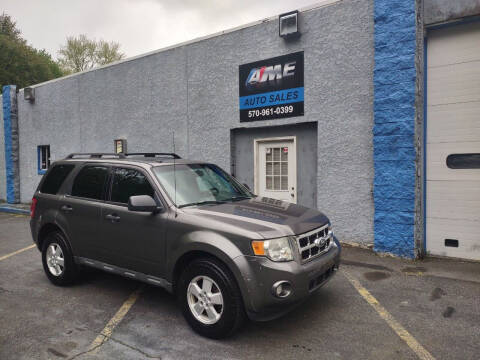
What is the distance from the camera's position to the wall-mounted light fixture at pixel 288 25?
24.6ft

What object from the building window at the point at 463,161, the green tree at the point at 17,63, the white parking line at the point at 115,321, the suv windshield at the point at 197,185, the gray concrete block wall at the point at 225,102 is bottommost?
the white parking line at the point at 115,321

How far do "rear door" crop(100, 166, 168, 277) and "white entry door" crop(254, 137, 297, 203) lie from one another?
4.30 m

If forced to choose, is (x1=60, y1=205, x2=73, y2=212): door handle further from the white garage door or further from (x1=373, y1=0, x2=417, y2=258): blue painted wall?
the white garage door

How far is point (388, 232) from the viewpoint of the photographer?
6.55 metres

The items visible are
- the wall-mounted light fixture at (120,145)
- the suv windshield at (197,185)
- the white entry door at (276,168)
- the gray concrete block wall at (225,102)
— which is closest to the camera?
the suv windshield at (197,185)

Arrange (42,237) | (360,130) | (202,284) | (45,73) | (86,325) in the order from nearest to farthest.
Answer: (202,284) < (86,325) < (42,237) < (360,130) < (45,73)

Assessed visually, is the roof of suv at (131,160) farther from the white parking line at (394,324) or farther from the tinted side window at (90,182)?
the white parking line at (394,324)

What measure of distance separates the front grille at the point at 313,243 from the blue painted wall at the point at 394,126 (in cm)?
281

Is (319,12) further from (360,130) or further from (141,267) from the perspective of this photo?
(141,267)

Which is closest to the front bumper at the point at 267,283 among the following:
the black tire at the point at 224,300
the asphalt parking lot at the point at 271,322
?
the black tire at the point at 224,300

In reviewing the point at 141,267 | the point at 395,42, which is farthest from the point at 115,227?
the point at 395,42

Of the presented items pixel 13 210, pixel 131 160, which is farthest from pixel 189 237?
pixel 13 210

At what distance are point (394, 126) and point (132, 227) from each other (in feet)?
15.6

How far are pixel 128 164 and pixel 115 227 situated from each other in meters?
0.79
